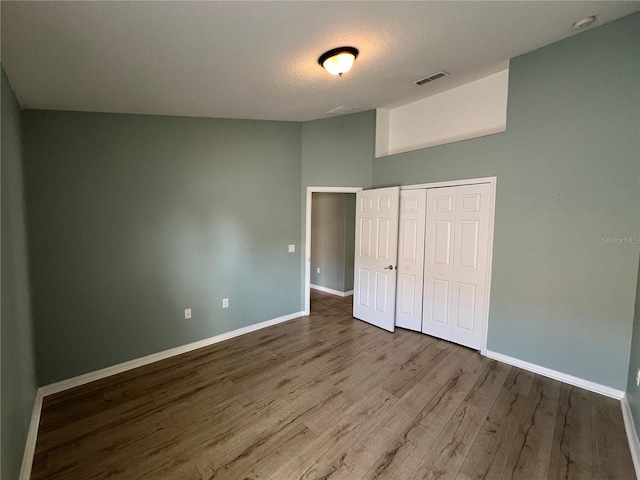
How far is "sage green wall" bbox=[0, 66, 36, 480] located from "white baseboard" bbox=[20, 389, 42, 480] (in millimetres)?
71

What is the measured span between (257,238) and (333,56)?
241cm

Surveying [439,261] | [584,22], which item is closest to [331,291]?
[439,261]

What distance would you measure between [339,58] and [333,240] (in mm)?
3885

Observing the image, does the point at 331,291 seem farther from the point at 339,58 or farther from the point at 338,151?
the point at 339,58

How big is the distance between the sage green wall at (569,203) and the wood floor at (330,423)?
0.47 m

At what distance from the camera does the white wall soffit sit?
122 inches

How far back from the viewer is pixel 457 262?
129 inches

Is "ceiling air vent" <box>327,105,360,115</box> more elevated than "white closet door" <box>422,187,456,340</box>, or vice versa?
"ceiling air vent" <box>327,105,360,115</box>

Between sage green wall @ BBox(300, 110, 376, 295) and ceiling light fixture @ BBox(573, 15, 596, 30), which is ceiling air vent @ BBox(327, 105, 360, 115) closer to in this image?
sage green wall @ BBox(300, 110, 376, 295)

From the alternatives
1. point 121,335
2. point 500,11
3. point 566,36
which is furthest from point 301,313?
point 566,36

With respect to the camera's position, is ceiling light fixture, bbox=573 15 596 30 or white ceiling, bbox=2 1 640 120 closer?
white ceiling, bbox=2 1 640 120

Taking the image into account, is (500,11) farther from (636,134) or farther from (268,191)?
(268,191)

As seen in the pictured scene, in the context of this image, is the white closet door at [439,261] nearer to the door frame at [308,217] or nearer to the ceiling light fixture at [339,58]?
the door frame at [308,217]

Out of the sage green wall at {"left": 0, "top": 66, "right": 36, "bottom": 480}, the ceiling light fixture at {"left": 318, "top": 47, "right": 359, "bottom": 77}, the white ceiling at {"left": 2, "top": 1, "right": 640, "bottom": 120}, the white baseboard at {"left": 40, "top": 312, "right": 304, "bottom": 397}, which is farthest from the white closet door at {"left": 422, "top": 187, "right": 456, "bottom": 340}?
the sage green wall at {"left": 0, "top": 66, "right": 36, "bottom": 480}
